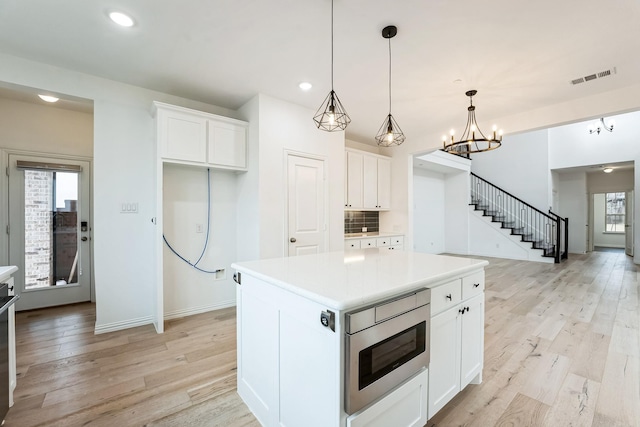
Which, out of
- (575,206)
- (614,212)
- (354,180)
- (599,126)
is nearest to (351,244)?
(354,180)

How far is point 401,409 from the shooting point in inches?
54.3

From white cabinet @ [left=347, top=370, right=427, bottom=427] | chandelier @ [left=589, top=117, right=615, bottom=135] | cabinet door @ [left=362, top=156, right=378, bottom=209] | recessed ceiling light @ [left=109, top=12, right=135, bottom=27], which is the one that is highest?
chandelier @ [left=589, top=117, right=615, bottom=135]

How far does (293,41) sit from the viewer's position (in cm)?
242

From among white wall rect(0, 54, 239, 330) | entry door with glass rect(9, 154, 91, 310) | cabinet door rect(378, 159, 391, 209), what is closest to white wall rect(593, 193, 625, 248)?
cabinet door rect(378, 159, 391, 209)

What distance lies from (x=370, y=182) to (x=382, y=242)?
1.13 metres

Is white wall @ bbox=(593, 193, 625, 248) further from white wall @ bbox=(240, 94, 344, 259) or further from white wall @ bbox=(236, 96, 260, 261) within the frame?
white wall @ bbox=(236, 96, 260, 261)

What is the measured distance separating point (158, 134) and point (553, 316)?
5027 mm

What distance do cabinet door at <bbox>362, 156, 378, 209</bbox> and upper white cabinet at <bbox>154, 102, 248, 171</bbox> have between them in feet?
7.64

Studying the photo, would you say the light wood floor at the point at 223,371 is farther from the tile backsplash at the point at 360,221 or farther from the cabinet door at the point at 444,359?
the tile backsplash at the point at 360,221

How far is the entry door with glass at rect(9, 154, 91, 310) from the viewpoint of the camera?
356 cm

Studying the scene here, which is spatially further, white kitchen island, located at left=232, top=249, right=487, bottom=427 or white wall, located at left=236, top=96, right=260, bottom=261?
white wall, located at left=236, top=96, right=260, bottom=261

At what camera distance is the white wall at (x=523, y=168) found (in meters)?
7.80

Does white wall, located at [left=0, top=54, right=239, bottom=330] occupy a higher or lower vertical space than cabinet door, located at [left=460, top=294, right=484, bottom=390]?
higher

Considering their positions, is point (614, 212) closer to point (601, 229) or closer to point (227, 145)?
point (601, 229)
